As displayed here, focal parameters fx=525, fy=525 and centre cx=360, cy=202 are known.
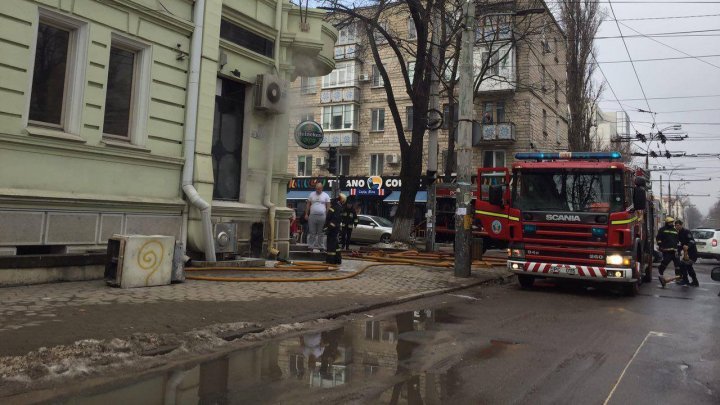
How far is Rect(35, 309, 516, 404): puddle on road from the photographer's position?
425 cm

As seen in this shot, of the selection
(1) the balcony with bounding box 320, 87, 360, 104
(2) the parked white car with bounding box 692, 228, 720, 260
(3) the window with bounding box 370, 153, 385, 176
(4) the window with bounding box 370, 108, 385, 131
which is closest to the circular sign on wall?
(2) the parked white car with bounding box 692, 228, 720, 260

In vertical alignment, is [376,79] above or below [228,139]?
above

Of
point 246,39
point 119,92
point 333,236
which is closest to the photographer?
point 119,92

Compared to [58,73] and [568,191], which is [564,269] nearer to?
[568,191]

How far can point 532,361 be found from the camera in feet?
18.4

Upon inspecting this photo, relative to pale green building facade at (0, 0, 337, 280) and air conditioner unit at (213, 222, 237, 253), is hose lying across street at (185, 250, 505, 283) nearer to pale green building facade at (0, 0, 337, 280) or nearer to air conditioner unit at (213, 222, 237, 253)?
air conditioner unit at (213, 222, 237, 253)

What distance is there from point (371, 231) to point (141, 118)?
16.7 m

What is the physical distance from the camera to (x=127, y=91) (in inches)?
375

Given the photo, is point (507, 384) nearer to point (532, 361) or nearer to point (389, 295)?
point (532, 361)

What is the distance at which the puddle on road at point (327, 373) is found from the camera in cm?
425

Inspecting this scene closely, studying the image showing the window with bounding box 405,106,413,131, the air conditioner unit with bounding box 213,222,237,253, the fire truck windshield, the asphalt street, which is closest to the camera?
the asphalt street

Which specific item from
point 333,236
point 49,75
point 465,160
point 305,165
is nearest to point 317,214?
point 333,236

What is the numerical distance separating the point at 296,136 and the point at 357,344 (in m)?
9.27

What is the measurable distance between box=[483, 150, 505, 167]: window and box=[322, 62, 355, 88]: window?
1176 cm
